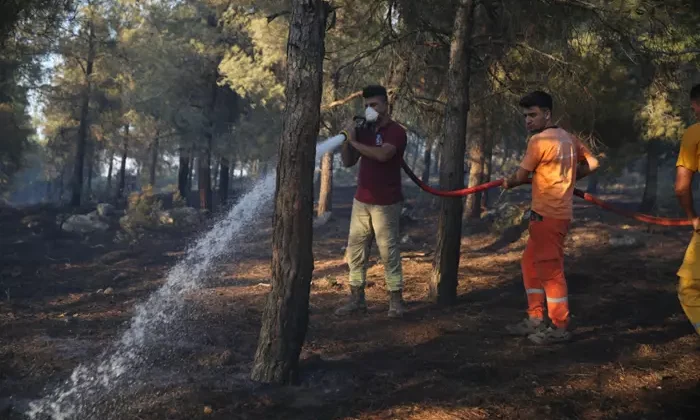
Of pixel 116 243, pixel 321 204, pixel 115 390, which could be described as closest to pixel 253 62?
pixel 321 204

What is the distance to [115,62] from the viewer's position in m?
28.8

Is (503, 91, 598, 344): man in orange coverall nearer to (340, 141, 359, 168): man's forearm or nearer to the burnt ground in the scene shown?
the burnt ground

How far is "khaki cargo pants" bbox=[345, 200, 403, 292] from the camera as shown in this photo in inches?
242

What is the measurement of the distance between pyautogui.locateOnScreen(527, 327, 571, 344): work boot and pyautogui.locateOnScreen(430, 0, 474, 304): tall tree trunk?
1822 mm

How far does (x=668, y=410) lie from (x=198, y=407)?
2.95 meters

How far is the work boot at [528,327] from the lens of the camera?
5.37 metres

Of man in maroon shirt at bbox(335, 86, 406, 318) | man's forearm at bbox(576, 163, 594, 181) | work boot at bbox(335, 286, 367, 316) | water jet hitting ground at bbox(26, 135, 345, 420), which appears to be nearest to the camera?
water jet hitting ground at bbox(26, 135, 345, 420)

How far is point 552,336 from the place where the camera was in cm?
522

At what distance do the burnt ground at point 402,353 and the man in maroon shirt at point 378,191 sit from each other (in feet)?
1.82

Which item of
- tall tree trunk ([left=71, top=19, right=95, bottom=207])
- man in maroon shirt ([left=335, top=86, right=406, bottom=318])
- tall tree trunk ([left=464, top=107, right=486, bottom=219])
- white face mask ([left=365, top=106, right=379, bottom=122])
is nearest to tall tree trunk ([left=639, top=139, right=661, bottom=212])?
tall tree trunk ([left=464, top=107, right=486, bottom=219])

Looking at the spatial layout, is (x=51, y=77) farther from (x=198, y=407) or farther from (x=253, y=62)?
(x=198, y=407)

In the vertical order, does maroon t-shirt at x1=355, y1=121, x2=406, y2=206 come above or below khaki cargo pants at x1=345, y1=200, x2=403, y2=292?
above

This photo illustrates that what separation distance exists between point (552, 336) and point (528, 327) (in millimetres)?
312

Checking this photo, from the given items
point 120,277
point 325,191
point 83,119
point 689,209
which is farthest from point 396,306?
point 83,119
